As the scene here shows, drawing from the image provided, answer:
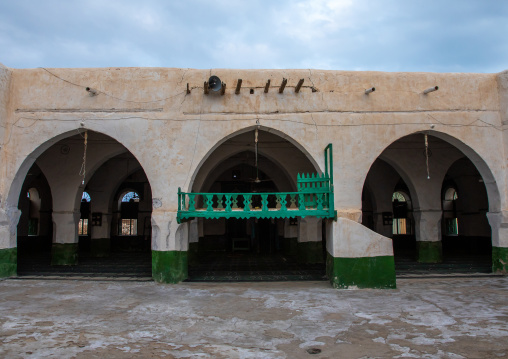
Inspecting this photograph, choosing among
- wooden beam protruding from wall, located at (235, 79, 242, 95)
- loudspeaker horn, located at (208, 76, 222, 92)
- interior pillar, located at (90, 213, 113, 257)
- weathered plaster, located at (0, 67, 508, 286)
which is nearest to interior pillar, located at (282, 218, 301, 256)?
weathered plaster, located at (0, 67, 508, 286)

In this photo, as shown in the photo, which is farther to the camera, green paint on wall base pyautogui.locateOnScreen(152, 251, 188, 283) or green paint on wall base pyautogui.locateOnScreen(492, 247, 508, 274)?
green paint on wall base pyautogui.locateOnScreen(492, 247, 508, 274)

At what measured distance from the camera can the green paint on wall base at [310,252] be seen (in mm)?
12641

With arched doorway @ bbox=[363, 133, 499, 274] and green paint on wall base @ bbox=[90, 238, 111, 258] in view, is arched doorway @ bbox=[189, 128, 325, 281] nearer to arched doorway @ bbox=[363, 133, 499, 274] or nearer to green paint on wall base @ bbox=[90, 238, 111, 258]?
arched doorway @ bbox=[363, 133, 499, 274]

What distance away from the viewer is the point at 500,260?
962cm

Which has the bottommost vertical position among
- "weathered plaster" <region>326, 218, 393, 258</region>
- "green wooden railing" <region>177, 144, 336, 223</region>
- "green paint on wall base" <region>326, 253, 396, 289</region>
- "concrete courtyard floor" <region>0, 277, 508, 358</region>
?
"concrete courtyard floor" <region>0, 277, 508, 358</region>

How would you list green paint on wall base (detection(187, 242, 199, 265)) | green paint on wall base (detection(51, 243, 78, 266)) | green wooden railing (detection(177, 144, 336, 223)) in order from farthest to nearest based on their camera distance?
green paint on wall base (detection(187, 242, 199, 265)) → green paint on wall base (detection(51, 243, 78, 266)) → green wooden railing (detection(177, 144, 336, 223))

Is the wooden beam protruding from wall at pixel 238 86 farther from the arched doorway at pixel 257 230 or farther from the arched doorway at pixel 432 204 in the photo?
the arched doorway at pixel 432 204

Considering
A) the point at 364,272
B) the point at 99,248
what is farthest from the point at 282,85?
the point at 99,248

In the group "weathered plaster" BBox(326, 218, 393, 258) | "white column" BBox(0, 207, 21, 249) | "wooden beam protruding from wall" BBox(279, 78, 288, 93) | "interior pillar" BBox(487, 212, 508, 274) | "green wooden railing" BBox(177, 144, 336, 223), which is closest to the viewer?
"green wooden railing" BBox(177, 144, 336, 223)

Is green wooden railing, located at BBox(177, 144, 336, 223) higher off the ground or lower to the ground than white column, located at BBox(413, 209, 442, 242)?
higher

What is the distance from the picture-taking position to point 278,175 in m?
15.2

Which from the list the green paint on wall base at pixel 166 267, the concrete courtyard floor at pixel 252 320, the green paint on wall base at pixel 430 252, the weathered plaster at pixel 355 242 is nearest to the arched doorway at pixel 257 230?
the green paint on wall base at pixel 166 267

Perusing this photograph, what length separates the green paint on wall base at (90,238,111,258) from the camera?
1481 centimetres

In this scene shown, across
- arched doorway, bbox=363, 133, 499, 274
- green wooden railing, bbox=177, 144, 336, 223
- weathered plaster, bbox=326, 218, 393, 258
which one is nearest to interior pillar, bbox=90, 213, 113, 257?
green wooden railing, bbox=177, 144, 336, 223
